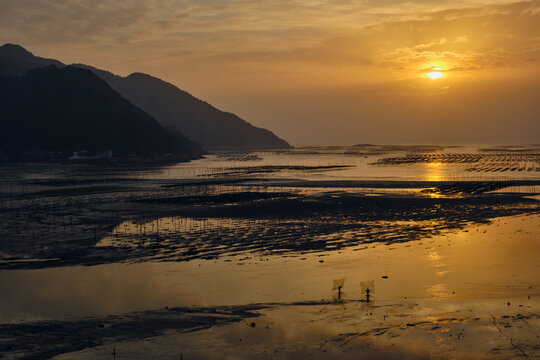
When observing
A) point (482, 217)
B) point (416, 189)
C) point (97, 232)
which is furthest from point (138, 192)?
point (482, 217)

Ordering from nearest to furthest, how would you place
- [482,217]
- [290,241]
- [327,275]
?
[327,275] < [290,241] < [482,217]

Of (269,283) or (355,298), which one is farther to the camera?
(269,283)

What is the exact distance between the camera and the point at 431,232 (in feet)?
132

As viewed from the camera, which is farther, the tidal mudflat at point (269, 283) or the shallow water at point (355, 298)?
the tidal mudflat at point (269, 283)

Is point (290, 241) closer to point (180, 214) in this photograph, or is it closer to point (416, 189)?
point (180, 214)

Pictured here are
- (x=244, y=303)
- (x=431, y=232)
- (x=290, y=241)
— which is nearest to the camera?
(x=244, y=303)

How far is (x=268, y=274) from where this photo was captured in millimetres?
26891

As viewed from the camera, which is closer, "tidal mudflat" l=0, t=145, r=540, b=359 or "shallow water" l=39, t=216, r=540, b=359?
"shallow water" l=39, t=216, r=540, b=359

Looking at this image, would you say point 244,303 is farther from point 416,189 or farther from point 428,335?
point 416,189

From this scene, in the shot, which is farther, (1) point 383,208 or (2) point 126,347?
(1) point 383,208

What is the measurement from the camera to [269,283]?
25.0 meters

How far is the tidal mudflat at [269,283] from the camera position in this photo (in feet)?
55.4

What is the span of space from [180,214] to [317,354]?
3843cm

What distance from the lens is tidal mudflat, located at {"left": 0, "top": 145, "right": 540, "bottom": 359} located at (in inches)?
665
